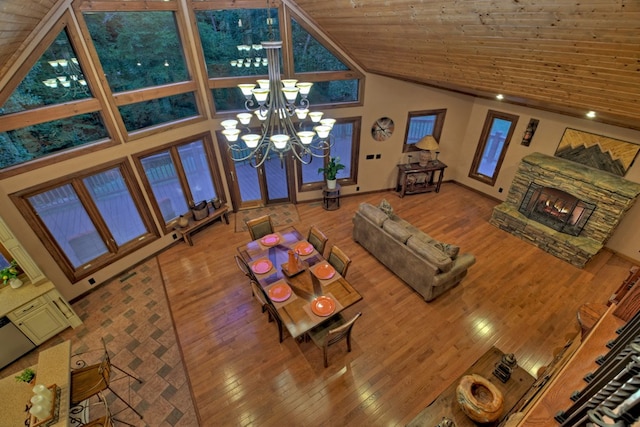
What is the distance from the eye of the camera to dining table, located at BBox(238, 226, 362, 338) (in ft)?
12.3

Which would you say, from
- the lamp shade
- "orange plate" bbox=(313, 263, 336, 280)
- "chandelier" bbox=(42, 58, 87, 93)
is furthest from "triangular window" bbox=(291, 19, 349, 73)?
"orange plate" bbox=(313, 263, 336, 280)

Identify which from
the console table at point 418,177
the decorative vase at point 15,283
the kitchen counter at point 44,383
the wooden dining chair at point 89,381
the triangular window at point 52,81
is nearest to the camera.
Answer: the kitchen counter at point 44,383

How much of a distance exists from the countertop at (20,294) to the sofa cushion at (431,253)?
5.95 meters

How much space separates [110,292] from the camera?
5.48m

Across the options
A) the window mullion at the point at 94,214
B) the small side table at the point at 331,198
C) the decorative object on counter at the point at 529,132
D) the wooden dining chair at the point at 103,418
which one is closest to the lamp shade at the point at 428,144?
the decorative object on counter at the point at 529,132

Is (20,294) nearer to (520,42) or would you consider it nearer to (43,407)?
(43,407)

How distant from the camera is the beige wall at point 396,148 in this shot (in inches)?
182

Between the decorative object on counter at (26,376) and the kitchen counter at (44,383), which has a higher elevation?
the decorative object on counter at (26,376)

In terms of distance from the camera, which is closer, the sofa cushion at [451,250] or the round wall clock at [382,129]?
the sofa cushion at [451,250]

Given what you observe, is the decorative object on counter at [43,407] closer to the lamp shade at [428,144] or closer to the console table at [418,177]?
the console table at [418,177]

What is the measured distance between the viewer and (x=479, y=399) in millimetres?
2725

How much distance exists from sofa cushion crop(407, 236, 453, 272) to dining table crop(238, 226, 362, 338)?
1464 mm

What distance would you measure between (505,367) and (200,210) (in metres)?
6.19

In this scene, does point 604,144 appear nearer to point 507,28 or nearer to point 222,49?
point 507,28
